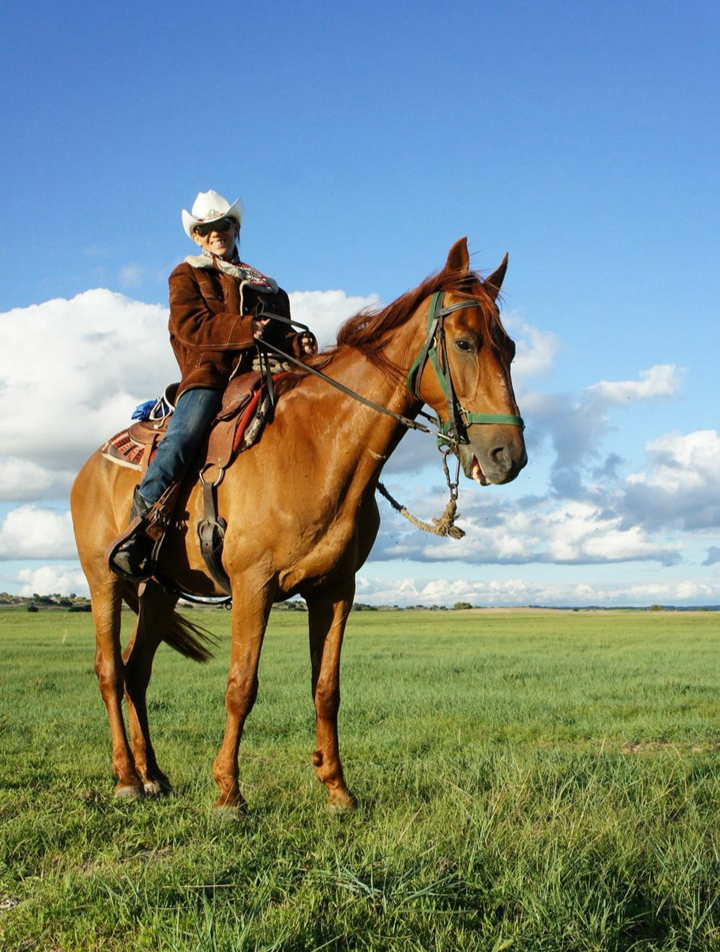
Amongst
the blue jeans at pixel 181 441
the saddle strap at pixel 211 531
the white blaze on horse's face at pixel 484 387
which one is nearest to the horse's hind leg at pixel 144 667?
the blue jeans at pixel 181 441

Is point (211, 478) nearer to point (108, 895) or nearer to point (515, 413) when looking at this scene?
point (515, 413)

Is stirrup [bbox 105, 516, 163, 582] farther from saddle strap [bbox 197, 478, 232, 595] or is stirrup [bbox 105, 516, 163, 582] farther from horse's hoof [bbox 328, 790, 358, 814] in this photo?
horse's hoof [bbox 328, 790, 358, 814]

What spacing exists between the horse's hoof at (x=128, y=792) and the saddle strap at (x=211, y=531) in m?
2.00

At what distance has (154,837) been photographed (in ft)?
18.2

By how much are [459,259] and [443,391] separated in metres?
1.00

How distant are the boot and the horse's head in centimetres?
240

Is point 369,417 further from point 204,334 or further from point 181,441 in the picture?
point 204,334

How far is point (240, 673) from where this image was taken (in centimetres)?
624

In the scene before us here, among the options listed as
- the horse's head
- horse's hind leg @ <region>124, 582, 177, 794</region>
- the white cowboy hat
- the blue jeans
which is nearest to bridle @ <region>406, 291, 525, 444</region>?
the horse's head

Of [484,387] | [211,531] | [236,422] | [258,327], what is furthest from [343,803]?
[258,327]

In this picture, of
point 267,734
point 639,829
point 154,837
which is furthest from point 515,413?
point 267,734

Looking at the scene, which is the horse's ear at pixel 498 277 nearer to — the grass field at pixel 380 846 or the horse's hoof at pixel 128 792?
the grass field at pixel 380 846

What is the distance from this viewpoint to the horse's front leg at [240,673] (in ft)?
20.0

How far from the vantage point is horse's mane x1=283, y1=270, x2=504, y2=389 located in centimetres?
595
